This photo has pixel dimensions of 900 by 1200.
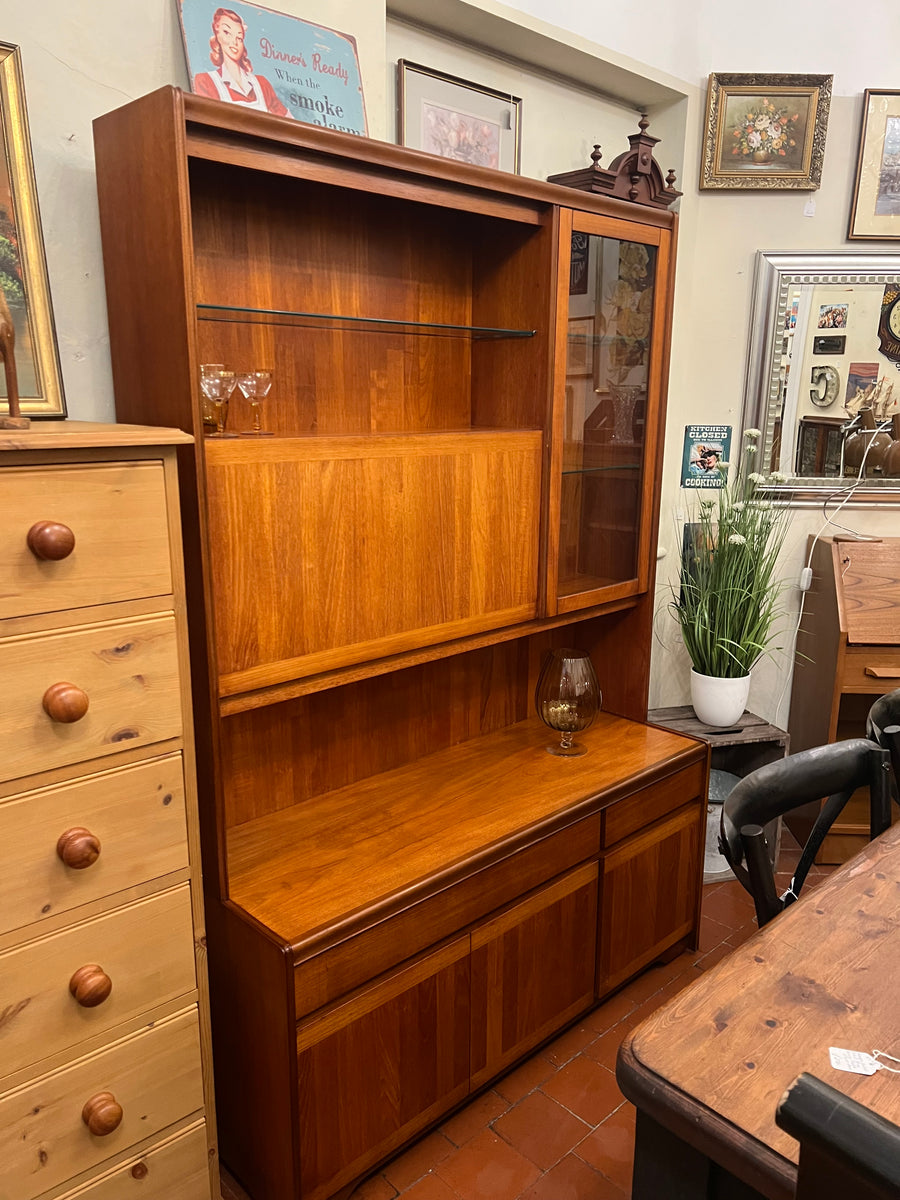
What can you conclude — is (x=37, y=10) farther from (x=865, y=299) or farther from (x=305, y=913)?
(x=865, y=299)

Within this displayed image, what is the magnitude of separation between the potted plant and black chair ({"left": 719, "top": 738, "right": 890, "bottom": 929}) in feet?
3.90

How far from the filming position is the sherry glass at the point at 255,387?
1.75m

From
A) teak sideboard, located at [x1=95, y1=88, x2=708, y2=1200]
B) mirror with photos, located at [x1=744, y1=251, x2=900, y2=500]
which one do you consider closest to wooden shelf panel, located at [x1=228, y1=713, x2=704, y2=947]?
teak sideboard, located at [x1=95, y1=88, x2=708, y2=1200]

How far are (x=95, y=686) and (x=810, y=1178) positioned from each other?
1.11m

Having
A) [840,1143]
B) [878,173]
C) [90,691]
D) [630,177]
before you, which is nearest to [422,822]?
[90,691]

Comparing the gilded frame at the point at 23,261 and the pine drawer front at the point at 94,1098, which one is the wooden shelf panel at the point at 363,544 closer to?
the gilded frame at the point at 23,261

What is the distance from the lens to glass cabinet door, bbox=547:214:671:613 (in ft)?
7.06

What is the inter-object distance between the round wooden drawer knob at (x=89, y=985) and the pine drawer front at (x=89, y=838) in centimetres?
12

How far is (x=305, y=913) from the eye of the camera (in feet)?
5.39

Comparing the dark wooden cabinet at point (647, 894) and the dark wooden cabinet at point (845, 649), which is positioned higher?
the dark wooden cabinet at point (845, 649)

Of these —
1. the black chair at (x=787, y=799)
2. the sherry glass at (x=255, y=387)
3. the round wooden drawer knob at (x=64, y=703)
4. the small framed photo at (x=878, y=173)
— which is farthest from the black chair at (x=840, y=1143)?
the small framed photo at (x=878, y=173)

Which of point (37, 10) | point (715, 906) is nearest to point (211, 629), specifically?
point (37, 10)

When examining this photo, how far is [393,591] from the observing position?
186 cm

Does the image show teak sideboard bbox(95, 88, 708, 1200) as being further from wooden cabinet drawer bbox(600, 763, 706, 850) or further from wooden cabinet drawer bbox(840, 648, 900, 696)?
wooden cabinet drawer bbox(840, 648, 900, 696)
